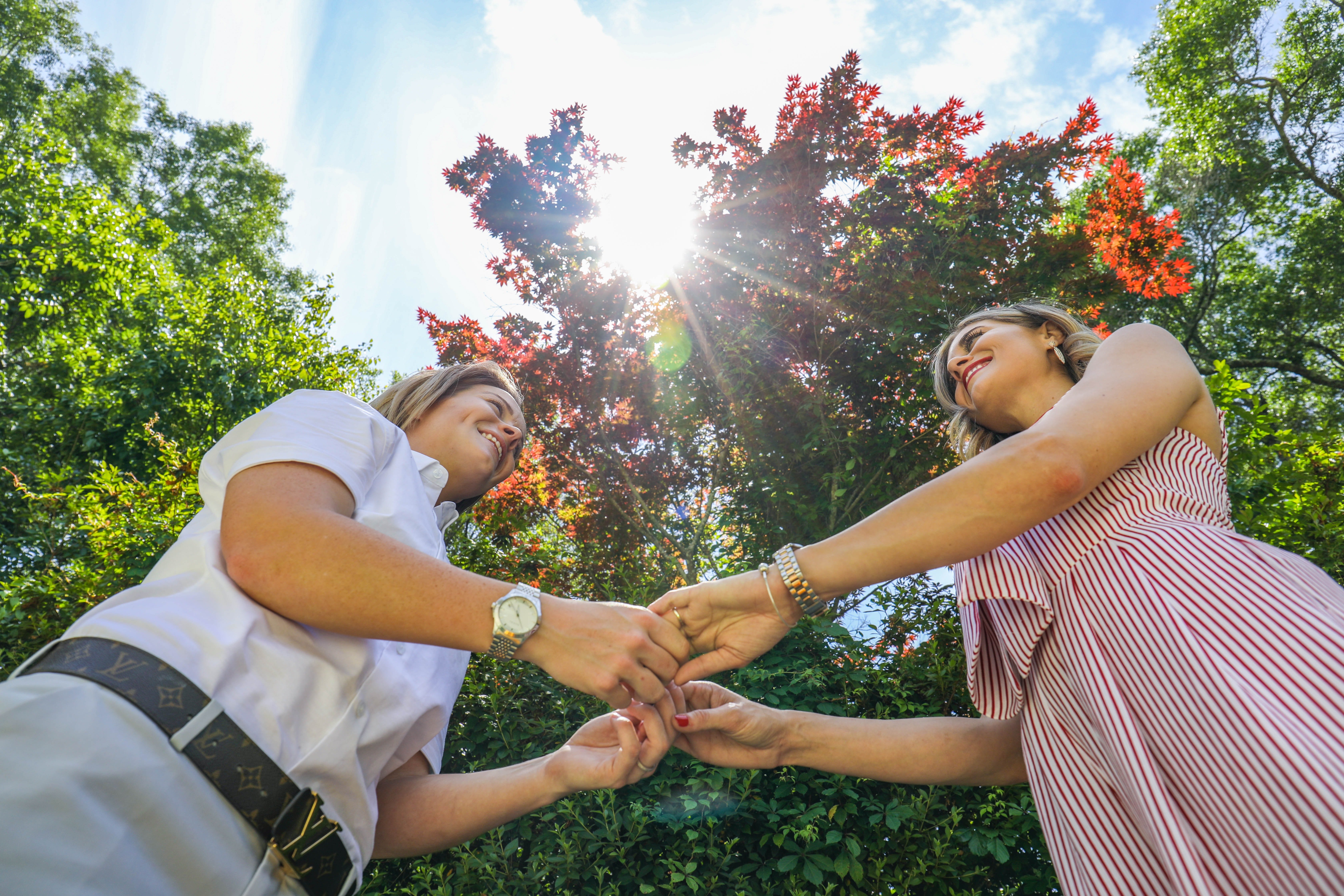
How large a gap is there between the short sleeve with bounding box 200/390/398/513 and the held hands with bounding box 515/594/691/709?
523 mm

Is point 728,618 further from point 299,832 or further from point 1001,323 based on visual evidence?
point 1001,323

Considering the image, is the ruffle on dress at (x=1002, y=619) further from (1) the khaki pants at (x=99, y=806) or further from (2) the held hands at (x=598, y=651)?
(1) the khaki pants at (x=99, y=806)

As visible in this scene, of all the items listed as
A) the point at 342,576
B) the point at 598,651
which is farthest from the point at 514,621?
the point at 342,576

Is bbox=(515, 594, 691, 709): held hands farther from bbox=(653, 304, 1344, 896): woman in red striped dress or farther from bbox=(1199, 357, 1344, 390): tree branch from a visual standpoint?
bbox=(1199, 357, 1344, 390): tree branch

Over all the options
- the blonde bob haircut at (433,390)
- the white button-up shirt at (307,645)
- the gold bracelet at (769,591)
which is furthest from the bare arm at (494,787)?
the blonde bob haircut at (433,390)

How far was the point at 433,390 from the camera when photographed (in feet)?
7.41

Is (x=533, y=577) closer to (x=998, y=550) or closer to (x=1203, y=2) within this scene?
(x=998, y=550)

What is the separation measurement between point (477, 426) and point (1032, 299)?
14.4 feet

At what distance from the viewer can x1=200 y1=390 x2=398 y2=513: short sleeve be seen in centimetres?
123

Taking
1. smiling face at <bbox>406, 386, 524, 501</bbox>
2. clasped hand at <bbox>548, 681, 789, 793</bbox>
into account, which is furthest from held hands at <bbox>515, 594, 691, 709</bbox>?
smiling face at <bbox>406, 386, 524, 501</bbox>

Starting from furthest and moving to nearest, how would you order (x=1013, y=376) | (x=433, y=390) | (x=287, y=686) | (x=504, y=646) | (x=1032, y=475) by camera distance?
(x=433, y=390), (x=1013, y=376), (x=1032, y=475), (x=504, y=646), (x=287, y=686)

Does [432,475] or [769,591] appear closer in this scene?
[769,591]

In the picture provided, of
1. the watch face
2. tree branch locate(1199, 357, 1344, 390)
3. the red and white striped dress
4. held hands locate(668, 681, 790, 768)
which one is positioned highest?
the watch face

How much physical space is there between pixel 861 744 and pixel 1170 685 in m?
0.80
